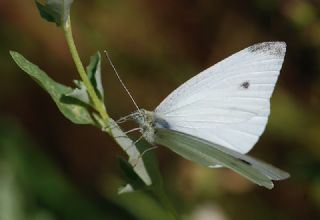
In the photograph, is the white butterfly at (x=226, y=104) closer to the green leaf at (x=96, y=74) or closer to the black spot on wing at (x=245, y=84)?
the black spot on wing at (x=245, y=84)

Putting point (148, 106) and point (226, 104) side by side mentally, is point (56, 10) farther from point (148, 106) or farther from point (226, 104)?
point (148, 106)

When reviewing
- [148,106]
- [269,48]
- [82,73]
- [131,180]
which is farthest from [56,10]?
[148,106]

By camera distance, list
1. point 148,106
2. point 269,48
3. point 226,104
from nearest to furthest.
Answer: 1. point 269,48
2. point 226,104
3. point 148,106

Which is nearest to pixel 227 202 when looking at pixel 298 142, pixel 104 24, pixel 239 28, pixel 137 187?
pixel 298 142

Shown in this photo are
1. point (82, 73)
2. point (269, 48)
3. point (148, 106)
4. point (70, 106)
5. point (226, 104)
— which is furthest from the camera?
point (148, 106)

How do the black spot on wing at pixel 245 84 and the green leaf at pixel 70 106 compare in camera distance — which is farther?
the black spot on wing at pixel 245 84

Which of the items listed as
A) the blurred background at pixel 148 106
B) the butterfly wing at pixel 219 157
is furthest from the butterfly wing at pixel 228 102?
the blurred background at pixel 148 106
